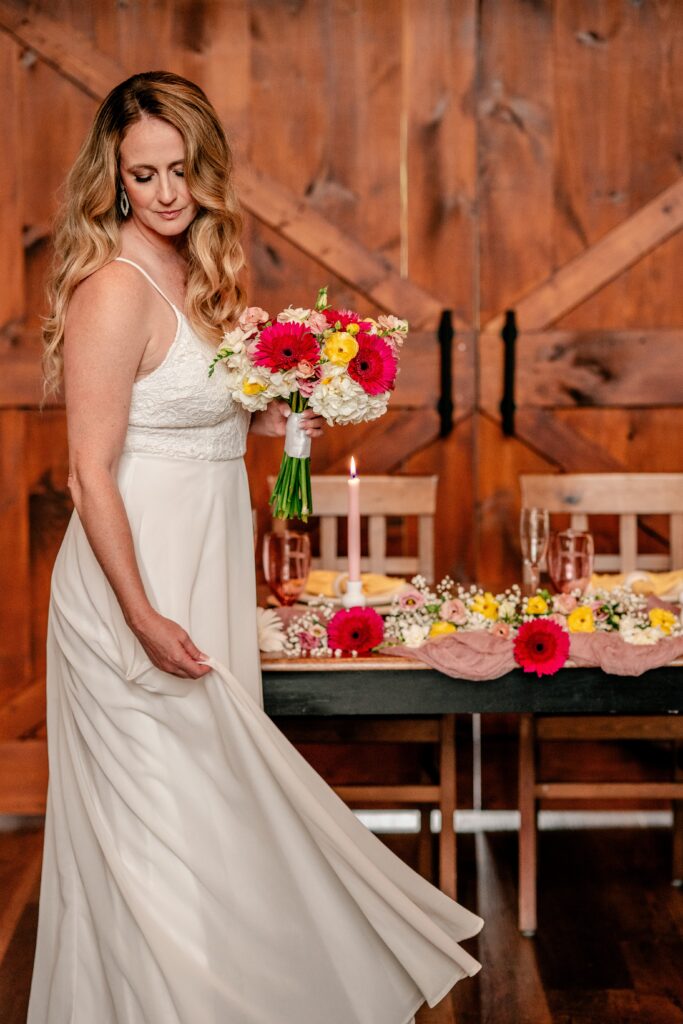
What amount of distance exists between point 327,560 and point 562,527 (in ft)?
3.22

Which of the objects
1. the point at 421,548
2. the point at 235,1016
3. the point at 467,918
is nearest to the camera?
the point at 235,1016

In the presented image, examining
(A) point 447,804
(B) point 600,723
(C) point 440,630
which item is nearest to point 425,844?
(A) point 447,804

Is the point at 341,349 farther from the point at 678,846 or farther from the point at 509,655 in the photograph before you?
the point at 678,846

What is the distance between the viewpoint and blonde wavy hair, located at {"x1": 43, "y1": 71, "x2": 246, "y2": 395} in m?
2.21

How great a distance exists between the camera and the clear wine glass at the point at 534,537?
3094 mm

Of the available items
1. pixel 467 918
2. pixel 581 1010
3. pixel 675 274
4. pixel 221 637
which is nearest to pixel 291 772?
pixel 221 637

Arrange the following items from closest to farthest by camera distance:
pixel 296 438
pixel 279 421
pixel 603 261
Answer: pixel 296 438 < pixel 279 421 < pixel 603 261

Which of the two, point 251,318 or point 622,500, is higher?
point 251,318

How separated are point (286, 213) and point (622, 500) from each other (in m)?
1.53

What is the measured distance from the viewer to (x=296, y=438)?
2486 mm

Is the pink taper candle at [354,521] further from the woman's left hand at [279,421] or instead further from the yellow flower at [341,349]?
the yellow flower at [341,349]

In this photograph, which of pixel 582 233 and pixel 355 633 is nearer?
pixel 355 633

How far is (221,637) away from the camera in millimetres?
2367

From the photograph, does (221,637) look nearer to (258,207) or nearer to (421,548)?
(421,548)
